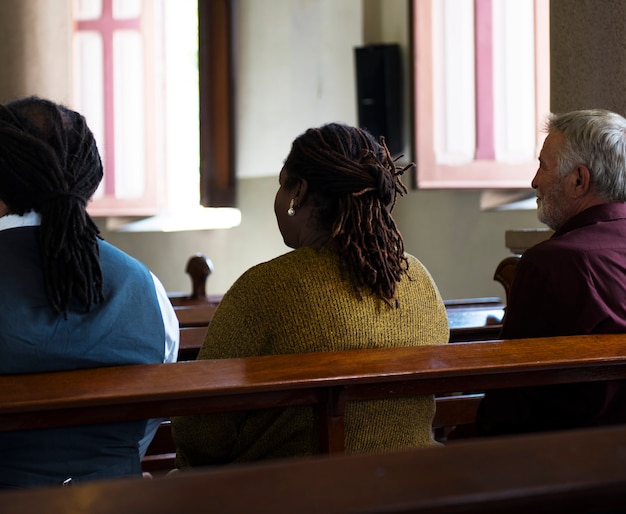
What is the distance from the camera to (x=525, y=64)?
20.9ft

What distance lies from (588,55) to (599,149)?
137 centimetres

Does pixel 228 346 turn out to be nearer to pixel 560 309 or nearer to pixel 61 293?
pixel 61 293

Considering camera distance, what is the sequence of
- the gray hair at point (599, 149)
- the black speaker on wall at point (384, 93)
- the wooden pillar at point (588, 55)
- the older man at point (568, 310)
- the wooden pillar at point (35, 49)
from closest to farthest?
1. the older man at point (568, 310)
2. the gray hair at point (599, 149)
3. the wooden pillar at point (588, 55)
4. the wooden pillar at point (35, 49)
5. the black speaker on wall at point (384, 93)

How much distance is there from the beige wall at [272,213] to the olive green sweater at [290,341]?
4.79m

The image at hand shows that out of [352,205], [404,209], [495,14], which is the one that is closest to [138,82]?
[404,209]

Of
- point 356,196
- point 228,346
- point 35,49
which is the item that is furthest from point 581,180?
point 35,49

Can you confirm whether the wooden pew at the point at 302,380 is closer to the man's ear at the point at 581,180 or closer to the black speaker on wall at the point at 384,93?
the man's ear at the point at 581,180

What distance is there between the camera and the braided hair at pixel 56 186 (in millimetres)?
1858

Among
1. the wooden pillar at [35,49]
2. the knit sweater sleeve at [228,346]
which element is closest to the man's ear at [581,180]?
the knit sweater sleeve at [228,346]

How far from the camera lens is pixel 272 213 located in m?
8.73

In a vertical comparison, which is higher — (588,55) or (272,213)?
(588,55)

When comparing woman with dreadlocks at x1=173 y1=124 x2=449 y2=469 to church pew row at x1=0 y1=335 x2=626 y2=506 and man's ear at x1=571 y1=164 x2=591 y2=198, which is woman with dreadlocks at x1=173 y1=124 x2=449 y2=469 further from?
man's ear at x1=571 y1=164 x2=591 y2=198

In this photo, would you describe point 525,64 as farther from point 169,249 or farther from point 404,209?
point 169,249

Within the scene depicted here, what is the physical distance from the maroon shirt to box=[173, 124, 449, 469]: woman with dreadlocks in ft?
0.93
